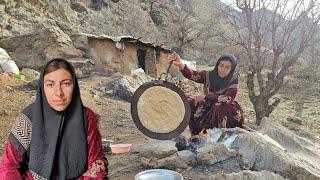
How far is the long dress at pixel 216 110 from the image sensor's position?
521 centimetres

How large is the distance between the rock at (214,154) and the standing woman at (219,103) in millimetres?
985

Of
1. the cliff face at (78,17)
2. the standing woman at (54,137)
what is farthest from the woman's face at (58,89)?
the cliff face at (78,17)

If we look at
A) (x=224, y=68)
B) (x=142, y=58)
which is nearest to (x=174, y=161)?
(x=224, y=68)

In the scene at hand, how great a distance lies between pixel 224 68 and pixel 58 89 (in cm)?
346

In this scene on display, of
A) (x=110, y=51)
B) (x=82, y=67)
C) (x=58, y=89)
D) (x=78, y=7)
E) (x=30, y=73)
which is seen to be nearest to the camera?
(x=58, y=89)

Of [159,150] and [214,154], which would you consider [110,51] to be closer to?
[159,150]

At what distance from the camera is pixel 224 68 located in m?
5.30

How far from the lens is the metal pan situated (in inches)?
183

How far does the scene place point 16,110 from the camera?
8.16m

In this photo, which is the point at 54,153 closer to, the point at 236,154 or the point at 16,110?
the point at 236,154

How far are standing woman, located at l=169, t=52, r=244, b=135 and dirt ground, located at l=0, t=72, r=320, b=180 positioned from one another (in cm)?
115

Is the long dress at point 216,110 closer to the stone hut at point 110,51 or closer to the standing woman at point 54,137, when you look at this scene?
the standing woman at point 54,137

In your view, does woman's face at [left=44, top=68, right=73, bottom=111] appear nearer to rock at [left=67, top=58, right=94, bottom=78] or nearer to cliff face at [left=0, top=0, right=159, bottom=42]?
rock at [left=67, top=58, right=94, bottom=78]

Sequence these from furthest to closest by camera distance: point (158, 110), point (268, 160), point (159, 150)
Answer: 1. point (158, 110)
2. point (159, 150)
3. point (268, 160)
